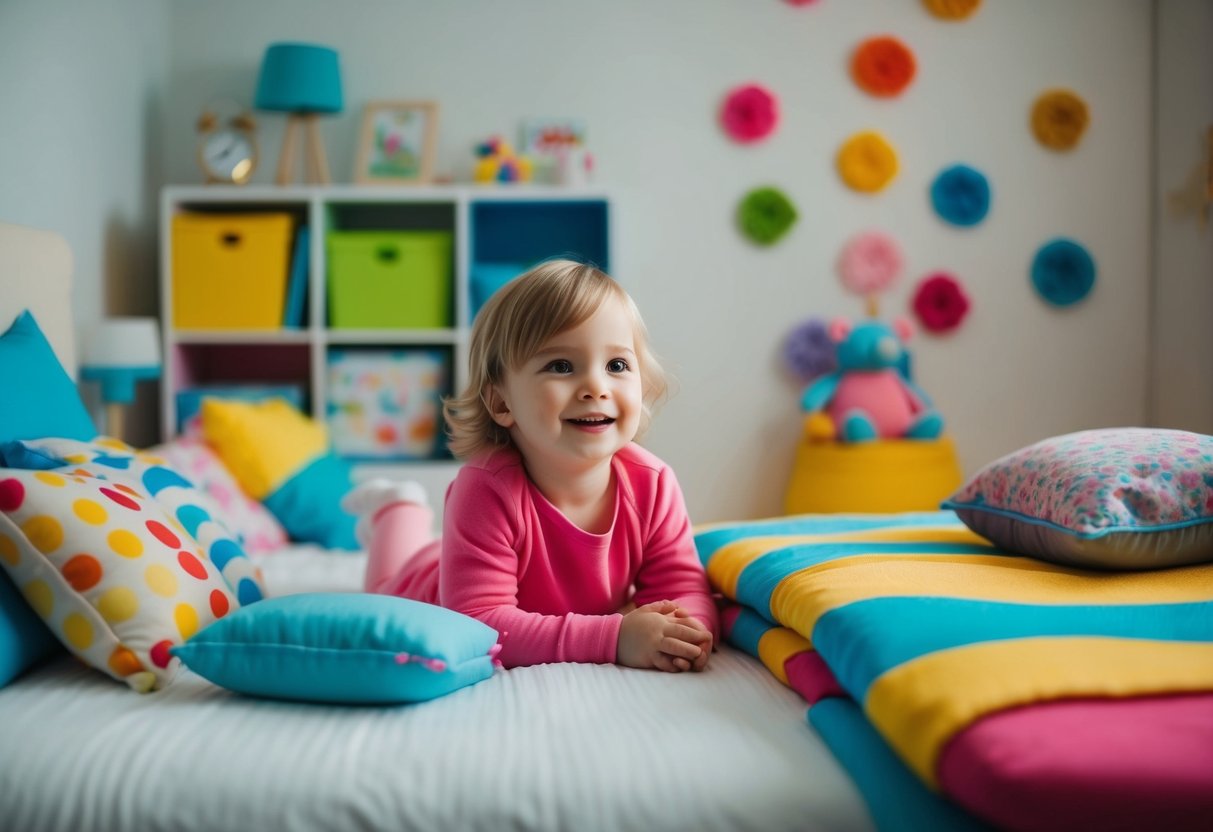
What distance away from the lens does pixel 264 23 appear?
318 centimetres

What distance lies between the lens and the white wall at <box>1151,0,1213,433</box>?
3002 millimetres

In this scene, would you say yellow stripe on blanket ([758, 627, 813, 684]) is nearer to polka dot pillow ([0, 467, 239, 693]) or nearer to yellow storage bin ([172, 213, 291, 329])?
polka dot pillow ([0, 467, 239, 693])

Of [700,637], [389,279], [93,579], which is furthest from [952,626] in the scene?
[389,279]

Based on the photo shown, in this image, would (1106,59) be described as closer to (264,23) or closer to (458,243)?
(458,243)

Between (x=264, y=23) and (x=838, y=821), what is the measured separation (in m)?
3.06

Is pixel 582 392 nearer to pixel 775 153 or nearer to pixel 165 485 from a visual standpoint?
pixel 165 485

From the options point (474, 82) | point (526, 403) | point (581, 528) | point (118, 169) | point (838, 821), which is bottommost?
point (838, 821)

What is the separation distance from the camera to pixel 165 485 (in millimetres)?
1505

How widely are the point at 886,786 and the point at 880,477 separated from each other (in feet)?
6.95

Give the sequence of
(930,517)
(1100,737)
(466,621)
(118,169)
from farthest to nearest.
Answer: (118,169)
(930,517)
(466,621)
(1100,737)

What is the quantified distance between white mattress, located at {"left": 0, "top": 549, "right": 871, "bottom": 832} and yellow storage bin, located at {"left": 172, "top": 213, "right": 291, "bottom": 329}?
1.97 meters

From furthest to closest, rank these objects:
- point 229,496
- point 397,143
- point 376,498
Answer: point 397,143
point 229,496
point 376,498

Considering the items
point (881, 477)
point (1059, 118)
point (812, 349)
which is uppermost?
point (1059, 118)

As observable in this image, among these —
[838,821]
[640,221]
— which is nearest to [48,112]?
[640,221]
